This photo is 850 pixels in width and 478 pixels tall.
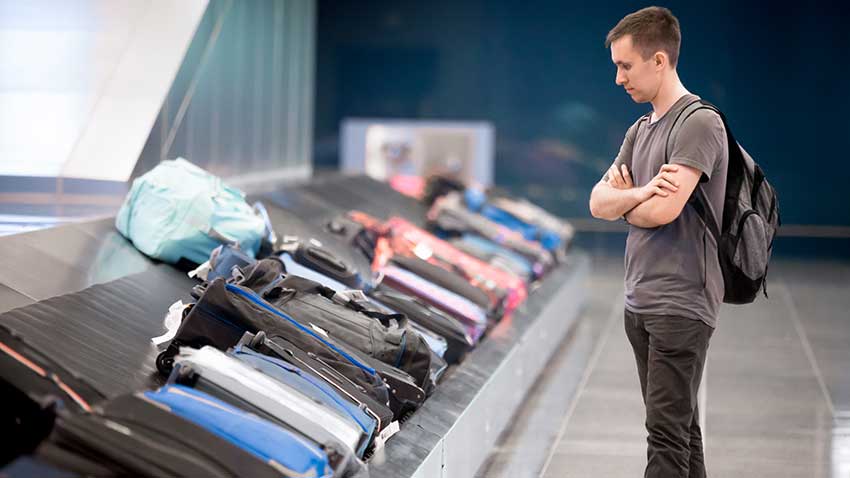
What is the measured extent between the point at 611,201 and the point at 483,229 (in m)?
5.07

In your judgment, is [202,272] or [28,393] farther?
[202,272]

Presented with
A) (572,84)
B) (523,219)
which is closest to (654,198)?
(523,219)

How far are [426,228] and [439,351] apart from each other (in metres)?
3.65

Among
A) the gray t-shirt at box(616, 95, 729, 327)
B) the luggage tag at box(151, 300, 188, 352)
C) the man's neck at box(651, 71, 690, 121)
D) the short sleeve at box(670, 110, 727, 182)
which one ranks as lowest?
the luggage tag at box(151, 300, 188, 352)

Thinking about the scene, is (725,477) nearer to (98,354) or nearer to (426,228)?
(98,354)

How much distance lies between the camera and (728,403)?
570cm

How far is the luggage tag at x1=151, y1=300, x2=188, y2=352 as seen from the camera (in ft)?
12.2

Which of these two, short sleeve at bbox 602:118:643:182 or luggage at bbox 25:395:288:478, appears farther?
short sleeve at bbox 602:118:643:182

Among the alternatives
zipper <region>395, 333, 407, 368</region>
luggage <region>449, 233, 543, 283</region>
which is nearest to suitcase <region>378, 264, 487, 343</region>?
zipper <region>395, 333, 407, 368</region>

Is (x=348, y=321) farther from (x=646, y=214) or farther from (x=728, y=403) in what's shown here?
(x=728, y=403)

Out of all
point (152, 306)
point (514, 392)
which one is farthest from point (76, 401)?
point (514, 392)

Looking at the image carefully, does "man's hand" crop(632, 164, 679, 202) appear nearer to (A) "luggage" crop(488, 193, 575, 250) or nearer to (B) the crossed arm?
(B) the crossed arm

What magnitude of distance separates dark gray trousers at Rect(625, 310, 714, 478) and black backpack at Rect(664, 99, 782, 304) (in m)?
0.18

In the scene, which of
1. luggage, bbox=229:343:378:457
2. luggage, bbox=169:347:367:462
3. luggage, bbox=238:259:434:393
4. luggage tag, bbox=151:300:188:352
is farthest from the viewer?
luggage, bbox=238:259:434:393
